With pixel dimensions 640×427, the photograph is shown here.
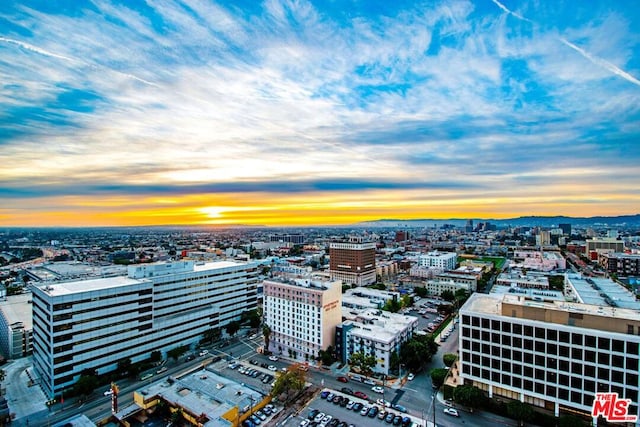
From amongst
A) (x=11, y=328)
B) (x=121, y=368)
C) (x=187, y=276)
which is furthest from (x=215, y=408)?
(x=11, y=328)

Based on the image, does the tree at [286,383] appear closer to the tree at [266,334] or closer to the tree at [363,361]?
the tree at [363,361]

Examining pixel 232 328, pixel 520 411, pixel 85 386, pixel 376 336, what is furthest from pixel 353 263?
pixel 85 386

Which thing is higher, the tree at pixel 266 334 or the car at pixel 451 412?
the tree at pixel 266 334

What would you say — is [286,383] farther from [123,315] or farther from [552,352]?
[552,352]

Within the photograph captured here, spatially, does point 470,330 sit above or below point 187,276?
below

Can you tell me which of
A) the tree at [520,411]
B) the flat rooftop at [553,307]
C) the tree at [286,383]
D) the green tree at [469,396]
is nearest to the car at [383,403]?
the green tree at [469,396]

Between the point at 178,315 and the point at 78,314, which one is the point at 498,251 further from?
the point at 78,314

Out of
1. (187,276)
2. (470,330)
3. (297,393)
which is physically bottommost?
(297,393)
